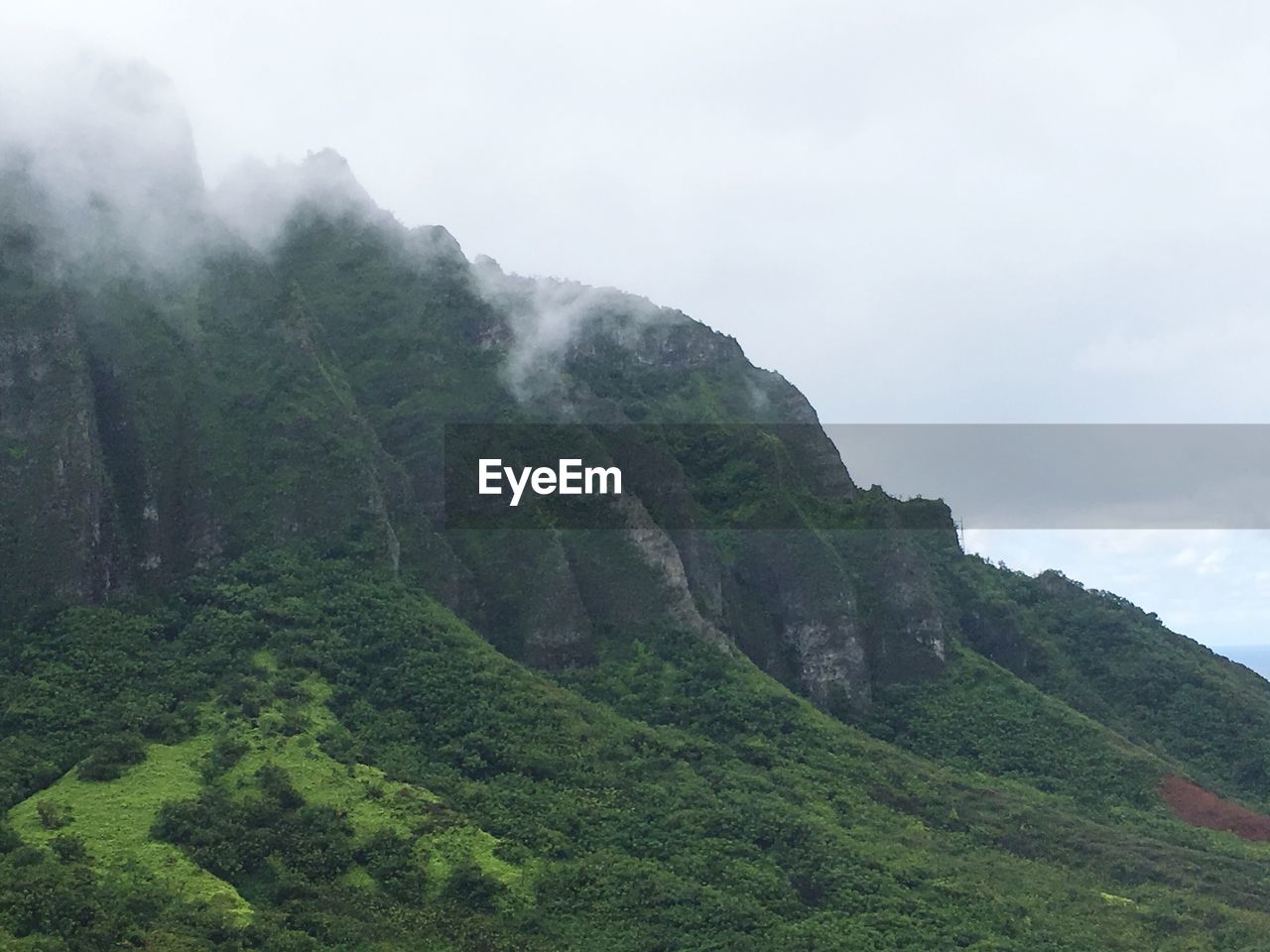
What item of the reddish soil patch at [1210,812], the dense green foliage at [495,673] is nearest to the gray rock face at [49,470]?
the dense green foliage at [495,673]

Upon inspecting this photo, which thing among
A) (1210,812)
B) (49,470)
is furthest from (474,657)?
(1210,812)

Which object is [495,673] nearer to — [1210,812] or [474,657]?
[474,657]

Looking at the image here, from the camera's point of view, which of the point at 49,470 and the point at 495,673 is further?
the point at 49,470

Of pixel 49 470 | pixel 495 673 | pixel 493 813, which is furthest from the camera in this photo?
pixel 49 470

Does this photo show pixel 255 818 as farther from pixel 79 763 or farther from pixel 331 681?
pixel 331 681

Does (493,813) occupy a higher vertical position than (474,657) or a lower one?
lower

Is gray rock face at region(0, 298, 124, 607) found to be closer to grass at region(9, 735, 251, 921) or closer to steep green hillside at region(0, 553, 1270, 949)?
steep green hillside at region(0, 553, 1270, 949)

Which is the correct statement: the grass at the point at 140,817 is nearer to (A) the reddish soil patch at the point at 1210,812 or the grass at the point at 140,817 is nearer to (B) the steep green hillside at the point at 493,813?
(B) the steep green hillside at the point at 493,813
